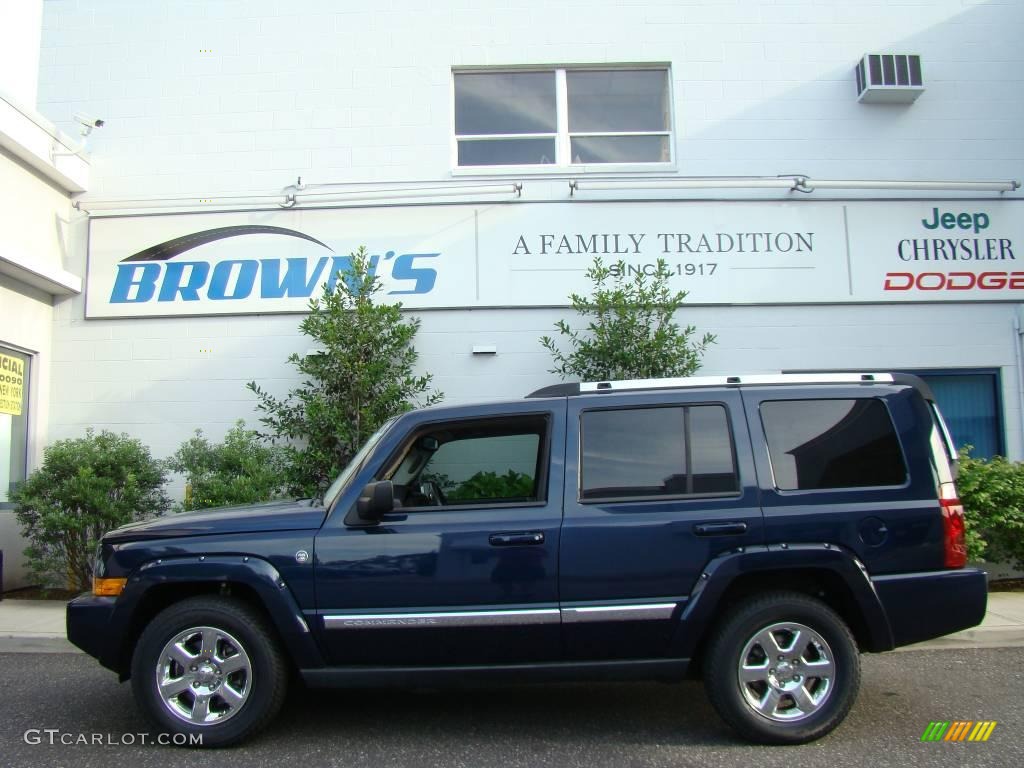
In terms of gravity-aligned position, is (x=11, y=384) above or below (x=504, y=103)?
below

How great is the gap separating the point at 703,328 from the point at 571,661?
5916mm

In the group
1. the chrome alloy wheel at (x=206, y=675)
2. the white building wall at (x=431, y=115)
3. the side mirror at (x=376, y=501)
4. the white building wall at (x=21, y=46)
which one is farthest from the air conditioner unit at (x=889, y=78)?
the white building wall at (x=21, y=46)

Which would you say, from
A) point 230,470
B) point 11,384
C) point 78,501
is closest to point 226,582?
point 230,470

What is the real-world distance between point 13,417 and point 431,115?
589 cm

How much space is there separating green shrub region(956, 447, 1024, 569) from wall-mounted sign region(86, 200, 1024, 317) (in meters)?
2.32

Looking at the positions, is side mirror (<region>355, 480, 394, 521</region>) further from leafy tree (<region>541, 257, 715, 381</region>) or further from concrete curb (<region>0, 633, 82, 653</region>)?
leafy tree (<region>541, 257, 715, 381</region>)

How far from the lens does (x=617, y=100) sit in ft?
33.4

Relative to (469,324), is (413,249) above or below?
above

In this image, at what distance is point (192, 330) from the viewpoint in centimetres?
959

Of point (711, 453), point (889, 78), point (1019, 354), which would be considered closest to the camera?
point (711, 453)

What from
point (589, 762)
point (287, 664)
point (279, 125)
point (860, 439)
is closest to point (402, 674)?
point (287, 664)

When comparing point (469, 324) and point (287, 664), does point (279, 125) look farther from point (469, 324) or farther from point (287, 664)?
point (287, 664)

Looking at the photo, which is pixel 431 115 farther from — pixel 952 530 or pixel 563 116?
pixel 952 530

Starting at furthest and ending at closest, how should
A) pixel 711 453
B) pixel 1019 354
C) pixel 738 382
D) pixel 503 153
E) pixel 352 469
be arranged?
pixel 503 153
pixel 1019 354
pixel 352 469
pixel 738 382
pixel 711 453
